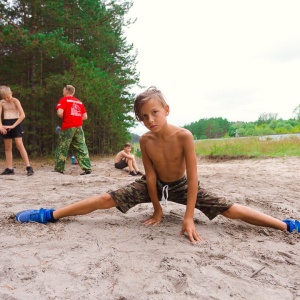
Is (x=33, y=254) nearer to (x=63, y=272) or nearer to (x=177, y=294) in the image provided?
(x=63, y=272)

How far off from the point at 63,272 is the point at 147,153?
1250mm

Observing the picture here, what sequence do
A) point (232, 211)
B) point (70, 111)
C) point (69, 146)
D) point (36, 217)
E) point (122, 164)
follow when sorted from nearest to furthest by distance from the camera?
point (232, 211)
point (36, 217)
point (70, 111)
point (69, 146)
point (122, 164)

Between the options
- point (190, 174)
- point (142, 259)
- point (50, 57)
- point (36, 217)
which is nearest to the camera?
point (142, 259)

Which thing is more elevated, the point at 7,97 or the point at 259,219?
the point at 7,97

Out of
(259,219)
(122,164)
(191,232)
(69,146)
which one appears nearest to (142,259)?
(191,232)

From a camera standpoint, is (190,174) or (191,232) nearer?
(191,232)

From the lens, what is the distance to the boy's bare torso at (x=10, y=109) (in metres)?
5.98

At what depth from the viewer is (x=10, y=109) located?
6004 millimetres

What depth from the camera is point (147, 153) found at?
2727mm

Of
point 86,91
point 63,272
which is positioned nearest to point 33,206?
point 63,272

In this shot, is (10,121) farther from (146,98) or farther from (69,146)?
(146,98)

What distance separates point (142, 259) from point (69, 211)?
3.50 ft

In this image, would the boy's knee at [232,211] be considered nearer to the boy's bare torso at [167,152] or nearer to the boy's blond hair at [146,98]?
the boy's bare torso at [167,152]

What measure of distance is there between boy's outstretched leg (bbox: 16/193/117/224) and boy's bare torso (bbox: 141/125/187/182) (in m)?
0.53
